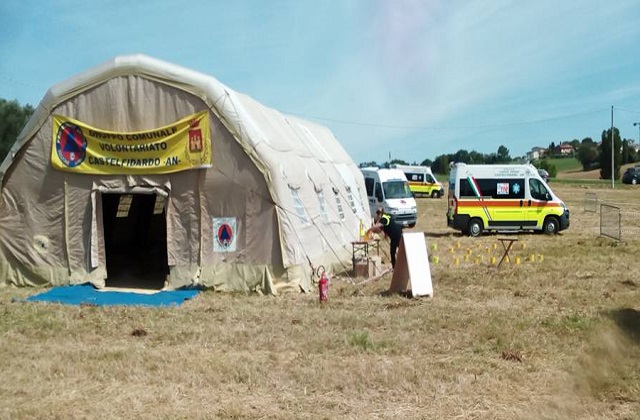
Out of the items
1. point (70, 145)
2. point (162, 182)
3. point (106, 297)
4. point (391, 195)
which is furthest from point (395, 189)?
point (106, 297)

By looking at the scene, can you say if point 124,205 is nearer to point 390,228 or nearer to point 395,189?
point 390,228

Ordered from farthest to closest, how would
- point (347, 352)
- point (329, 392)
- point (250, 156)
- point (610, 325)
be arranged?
point (250, 156) < point (610, 325) < point (347, 352) < point (329, 392)

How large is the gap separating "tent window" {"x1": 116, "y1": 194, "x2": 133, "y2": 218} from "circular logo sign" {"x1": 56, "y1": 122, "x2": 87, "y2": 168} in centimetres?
506

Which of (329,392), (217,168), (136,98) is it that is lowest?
(329,392)

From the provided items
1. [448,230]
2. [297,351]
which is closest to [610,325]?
[297,351]

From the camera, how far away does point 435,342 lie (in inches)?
330

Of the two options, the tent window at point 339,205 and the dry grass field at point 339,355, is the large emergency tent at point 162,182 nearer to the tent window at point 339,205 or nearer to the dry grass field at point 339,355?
the dry grass field at point 339,355

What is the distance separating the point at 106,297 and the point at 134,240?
7.48 metres

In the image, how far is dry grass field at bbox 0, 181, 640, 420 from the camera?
243 inches

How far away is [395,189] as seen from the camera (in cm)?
2720

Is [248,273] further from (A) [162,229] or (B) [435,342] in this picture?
(A) [162,229]

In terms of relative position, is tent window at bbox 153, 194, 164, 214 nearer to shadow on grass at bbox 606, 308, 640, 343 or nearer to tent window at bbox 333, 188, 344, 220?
tent window at bbox 333, 188, 344, 220

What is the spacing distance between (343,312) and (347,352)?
7.35 ft

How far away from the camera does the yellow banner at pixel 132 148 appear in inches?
489
